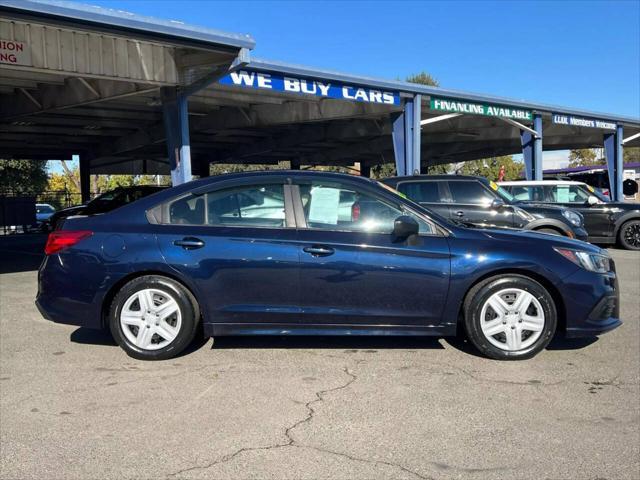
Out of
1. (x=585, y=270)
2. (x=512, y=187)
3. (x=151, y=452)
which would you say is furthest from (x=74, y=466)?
(x=512, y=187)

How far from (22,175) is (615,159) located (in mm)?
33717

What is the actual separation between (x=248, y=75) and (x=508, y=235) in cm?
905

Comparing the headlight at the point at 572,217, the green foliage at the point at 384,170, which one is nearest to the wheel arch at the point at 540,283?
the headlight at the point at 572,217

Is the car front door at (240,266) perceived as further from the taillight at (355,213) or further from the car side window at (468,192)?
the car side window at (468,192)

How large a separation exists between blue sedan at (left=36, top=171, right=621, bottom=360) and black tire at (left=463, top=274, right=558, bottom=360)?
0.01 meters

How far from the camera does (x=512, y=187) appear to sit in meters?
12.9

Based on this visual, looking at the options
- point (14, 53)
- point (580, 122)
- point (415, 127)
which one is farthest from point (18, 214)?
point (580, 122)

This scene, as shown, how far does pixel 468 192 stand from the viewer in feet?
32.2

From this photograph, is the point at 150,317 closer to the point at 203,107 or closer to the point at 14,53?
the point at 14,53

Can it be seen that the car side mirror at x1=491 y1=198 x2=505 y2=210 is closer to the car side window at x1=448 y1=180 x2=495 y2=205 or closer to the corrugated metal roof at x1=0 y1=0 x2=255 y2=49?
the car side window at x1=448 y1=180 x2=495 y2=205

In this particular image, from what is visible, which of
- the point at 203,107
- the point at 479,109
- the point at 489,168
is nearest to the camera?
the point at 479,109

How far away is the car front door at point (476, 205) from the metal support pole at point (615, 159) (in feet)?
57.2

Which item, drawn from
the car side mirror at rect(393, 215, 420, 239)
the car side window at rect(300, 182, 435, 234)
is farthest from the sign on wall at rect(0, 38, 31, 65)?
the car side mirror at rect(393, 215, 420, 239)

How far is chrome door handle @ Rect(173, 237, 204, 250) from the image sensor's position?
15.1 ft
